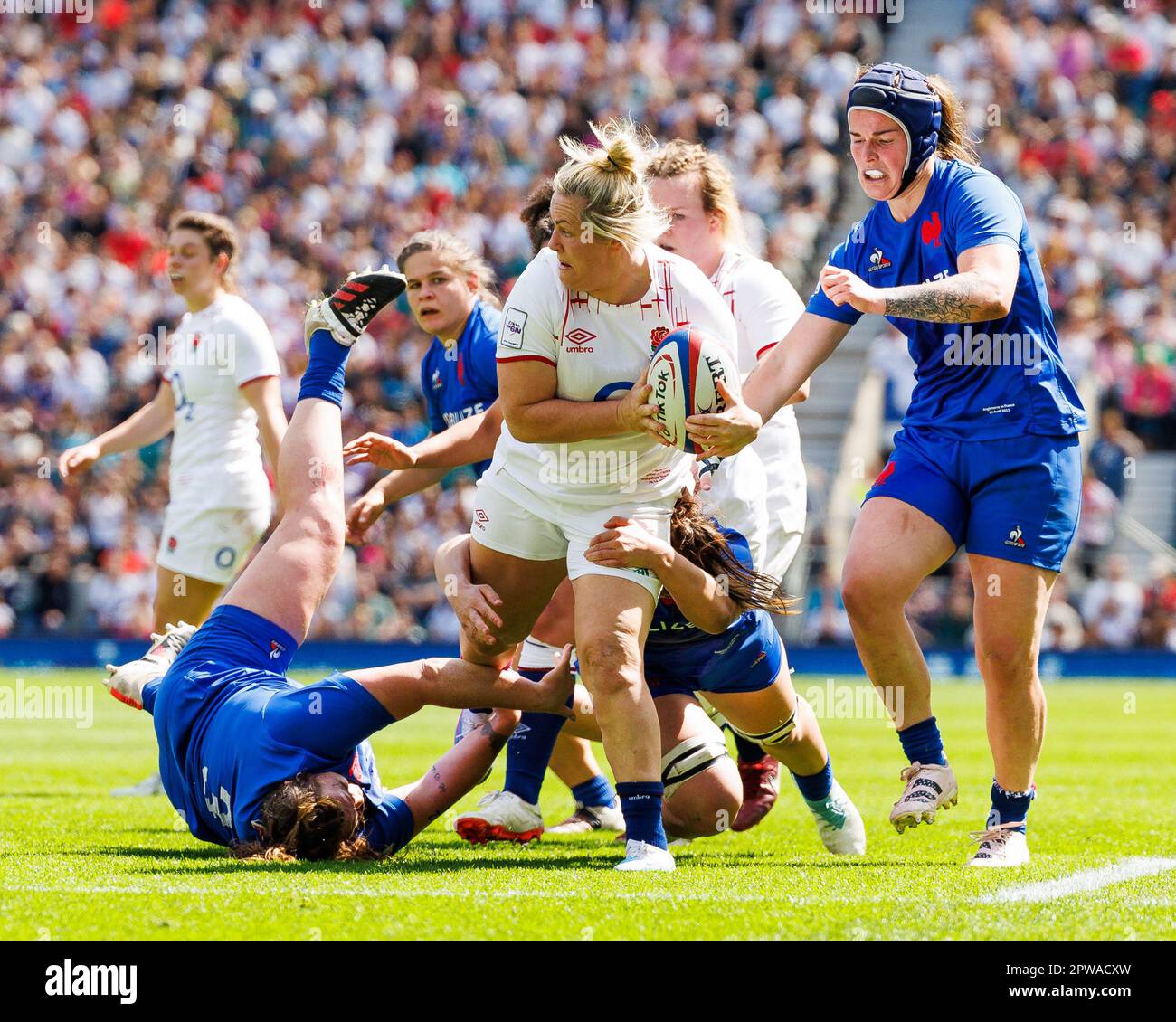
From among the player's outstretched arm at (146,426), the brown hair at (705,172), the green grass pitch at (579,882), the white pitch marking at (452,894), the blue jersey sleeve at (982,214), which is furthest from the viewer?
the player's outstretched arm at (146,426)

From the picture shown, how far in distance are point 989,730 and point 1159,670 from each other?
12907mm

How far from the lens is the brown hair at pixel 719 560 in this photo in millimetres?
5520

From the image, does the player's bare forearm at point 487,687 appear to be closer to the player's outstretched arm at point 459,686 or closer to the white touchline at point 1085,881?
the player's outstretched arm at point 459,686

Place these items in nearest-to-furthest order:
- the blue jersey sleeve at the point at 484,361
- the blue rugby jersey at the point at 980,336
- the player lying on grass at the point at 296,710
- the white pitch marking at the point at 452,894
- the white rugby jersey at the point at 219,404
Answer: the white pitch marking at the point at 452,894
the player lying on grass at the point at 296,710
the blue rugby jersey at the point at 980,336
the blue jersey sleeve at the point at 484,361
the white rugby jersey at the point at 219,404

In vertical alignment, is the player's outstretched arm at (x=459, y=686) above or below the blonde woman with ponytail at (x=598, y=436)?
below

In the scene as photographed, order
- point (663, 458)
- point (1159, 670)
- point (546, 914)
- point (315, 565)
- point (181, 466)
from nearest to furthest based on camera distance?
point (546, 914) < point (663, 458) < point (315, 565) < point (181, 466) < point (1159, 670)

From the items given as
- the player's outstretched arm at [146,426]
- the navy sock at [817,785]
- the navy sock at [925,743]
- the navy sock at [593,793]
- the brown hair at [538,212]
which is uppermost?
the brown hair at [538,212]

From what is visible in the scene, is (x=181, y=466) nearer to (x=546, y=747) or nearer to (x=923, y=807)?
(x=546, y=747)

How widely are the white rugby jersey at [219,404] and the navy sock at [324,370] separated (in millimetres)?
1722

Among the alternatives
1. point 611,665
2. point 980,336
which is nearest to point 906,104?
point 980,336

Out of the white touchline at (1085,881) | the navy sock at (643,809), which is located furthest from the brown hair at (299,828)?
the white touchline at (1085,881)
